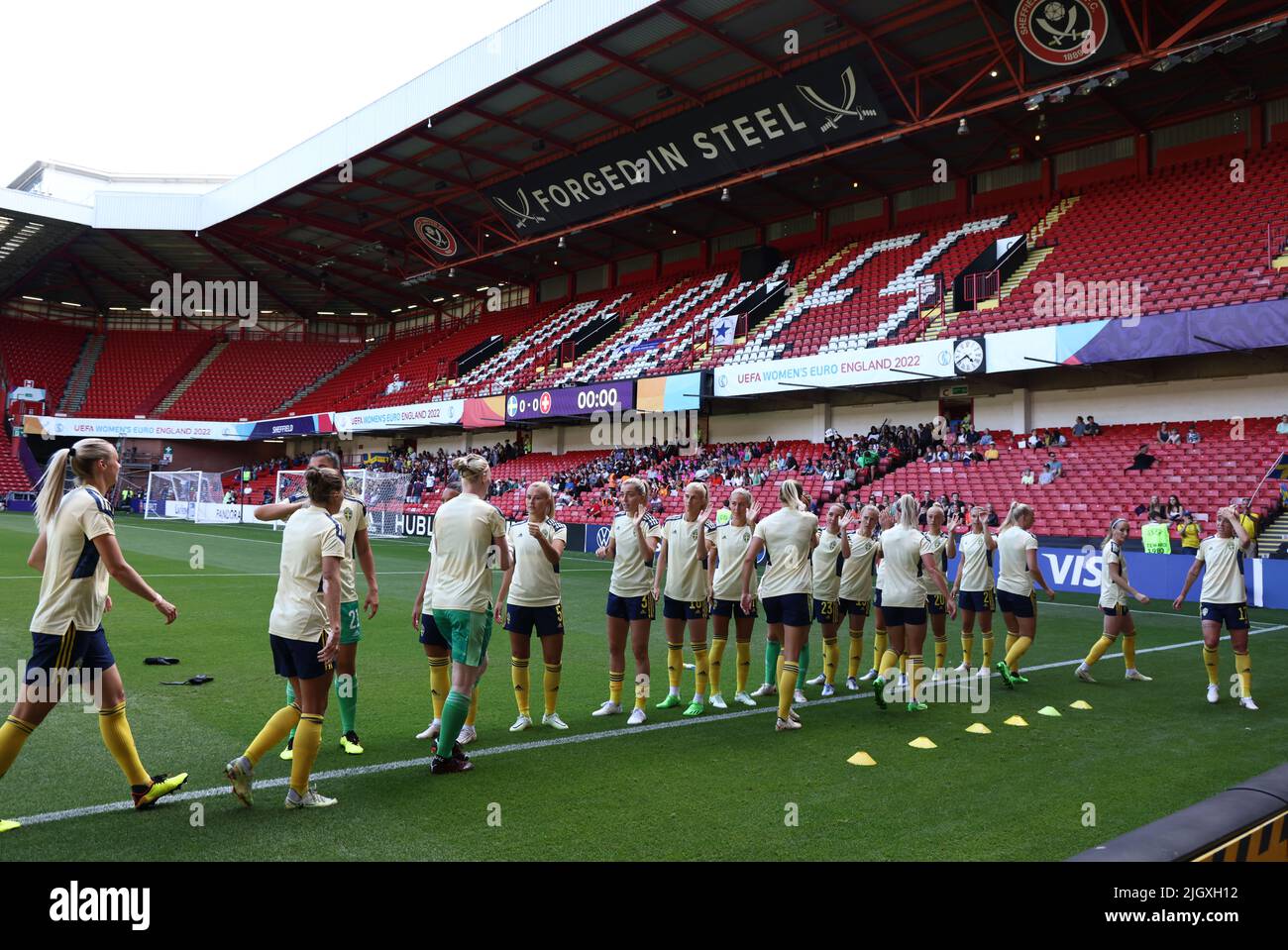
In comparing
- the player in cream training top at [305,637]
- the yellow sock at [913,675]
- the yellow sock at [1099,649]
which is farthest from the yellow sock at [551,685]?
the yellow sock at [1099,649]

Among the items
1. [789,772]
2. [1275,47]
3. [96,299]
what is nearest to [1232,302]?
[1275,47]

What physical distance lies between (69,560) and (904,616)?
6.33m

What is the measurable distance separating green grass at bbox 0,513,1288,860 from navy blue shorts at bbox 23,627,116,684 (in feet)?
2.70

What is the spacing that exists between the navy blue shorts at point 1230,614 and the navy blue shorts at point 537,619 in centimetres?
596

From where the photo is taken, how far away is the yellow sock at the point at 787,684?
22.1 feet

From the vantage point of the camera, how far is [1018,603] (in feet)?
29.6

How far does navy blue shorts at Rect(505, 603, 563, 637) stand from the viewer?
6.61 m

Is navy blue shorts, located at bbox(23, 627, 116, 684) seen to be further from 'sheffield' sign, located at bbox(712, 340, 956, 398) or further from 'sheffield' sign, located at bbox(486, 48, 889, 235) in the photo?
'sheffield' sign, located at bbox(486, 48, 889, 235)

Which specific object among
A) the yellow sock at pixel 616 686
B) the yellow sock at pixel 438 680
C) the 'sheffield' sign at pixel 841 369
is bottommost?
the yellow sock at pixel 616 686

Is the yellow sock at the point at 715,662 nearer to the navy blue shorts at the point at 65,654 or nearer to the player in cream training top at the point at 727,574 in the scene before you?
the player in cream training top at the point at 727,574

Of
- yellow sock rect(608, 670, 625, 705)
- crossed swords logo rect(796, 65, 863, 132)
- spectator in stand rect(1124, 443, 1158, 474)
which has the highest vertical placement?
crossed swords logo rect(796, 65, 863, 132)

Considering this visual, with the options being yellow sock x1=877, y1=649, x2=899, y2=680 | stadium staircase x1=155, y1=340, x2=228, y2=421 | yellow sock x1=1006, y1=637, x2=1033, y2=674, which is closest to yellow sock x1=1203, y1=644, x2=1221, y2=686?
yellow sock x1=1006, y1=637, x2=1033, y2=674

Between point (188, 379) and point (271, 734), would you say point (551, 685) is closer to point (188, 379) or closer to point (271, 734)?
point (271, 734)

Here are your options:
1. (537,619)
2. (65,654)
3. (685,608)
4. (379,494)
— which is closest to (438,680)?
(537,619)
